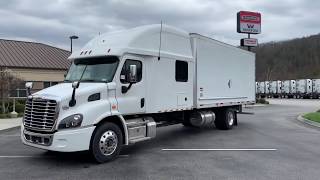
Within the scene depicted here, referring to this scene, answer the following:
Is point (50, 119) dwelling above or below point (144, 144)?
above

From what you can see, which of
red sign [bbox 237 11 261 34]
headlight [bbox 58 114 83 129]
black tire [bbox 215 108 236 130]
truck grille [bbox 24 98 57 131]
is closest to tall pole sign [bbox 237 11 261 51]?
red sign [bbox 237 11 261 34]

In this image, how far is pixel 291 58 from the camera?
395 ft

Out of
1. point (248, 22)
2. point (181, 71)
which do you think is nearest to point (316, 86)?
point (248, 22)

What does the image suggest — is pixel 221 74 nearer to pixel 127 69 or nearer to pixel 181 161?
pixel 127 69

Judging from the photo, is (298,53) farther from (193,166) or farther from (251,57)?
(193,166)

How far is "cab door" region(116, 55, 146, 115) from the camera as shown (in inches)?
407

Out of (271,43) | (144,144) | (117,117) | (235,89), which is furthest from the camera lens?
(271,43)

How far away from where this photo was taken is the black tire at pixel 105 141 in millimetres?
9453

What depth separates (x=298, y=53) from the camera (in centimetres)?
12025

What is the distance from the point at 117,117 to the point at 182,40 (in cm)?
424

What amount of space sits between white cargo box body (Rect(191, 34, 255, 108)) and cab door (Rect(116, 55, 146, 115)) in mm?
3257

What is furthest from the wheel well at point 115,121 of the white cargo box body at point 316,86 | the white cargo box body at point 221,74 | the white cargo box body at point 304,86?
the white cargo box body at point 304,86

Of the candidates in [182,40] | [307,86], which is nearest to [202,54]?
[182,40]

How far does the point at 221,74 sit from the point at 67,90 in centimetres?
774
